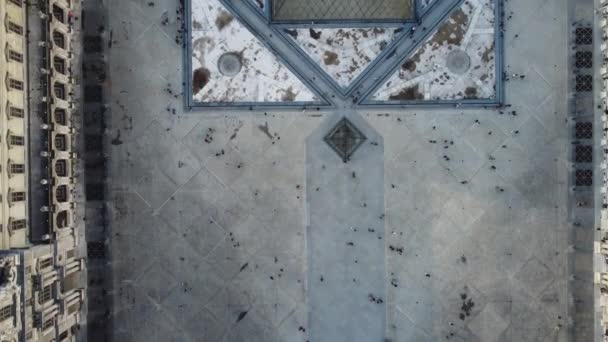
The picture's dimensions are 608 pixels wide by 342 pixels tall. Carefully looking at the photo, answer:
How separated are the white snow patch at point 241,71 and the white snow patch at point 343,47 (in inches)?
88.6

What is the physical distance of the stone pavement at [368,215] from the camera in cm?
3475

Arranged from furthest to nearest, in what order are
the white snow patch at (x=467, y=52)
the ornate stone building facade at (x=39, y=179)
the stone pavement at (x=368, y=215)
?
the stone pavement at (x=368, y=215) → the white snow patch at (x=467, y=52) → the ornate stone building facade at (x=39, y=179)

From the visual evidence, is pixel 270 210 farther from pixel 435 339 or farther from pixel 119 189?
pixel 435 339

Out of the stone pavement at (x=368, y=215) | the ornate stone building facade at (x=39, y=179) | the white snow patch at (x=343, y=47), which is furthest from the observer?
the white snow patch at (x=343, y=47)

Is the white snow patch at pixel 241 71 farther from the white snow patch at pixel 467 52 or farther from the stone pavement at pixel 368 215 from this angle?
the white snow patch at pixel 467 52

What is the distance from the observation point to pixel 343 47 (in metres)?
35.0

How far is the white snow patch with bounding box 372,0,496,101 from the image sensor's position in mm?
34625

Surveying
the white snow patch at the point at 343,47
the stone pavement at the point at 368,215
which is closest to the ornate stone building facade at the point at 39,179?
the stone pavement at the point at 368,215

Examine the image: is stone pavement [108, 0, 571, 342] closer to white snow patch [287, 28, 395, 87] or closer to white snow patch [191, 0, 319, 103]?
white snow patch [191, 0, 319, 103]

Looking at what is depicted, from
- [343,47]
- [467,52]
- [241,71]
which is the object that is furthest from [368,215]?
[241,71]

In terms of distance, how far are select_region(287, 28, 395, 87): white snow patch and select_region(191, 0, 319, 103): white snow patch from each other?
7.39ft

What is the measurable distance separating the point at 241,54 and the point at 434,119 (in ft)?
49.4

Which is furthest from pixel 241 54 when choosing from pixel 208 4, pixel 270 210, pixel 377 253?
pixel 377 253

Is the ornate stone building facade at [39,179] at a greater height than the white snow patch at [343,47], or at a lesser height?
lesser
